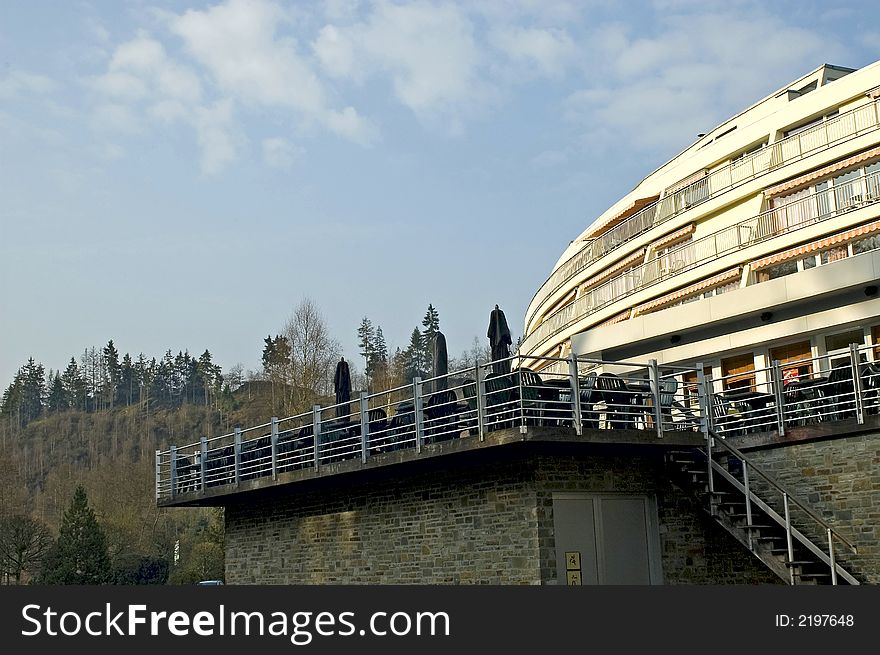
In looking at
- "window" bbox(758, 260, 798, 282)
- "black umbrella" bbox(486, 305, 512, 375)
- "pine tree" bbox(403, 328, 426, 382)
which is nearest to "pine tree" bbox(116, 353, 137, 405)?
"pine tree" bbox(403, 328, 426, 382)

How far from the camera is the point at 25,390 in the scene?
13338 cm

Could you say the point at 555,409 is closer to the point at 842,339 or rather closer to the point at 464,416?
the point at 464,416

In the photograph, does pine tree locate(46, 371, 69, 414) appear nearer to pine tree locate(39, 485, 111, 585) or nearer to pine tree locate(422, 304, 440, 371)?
pine tree locate(422, 304, 440, 371)

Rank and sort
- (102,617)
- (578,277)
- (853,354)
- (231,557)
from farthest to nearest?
1. (578,277)
2. (231,557)
3. (853,354)
4. (102,617)

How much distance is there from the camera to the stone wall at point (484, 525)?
52.2 ft

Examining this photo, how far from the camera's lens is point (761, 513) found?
1683 cm

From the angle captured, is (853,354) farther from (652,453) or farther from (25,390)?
(25,390)

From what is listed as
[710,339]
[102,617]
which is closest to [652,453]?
[102,617]

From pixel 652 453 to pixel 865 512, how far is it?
3.26 m

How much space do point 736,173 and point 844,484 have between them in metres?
22.0

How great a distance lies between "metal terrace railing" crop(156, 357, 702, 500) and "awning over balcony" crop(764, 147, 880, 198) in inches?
609

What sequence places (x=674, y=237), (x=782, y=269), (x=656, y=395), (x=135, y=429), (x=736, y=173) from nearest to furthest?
(x=656, y=395), (x=782, y=269), (x=736, y=173), (x=674, y=237), (x=135, y=429)

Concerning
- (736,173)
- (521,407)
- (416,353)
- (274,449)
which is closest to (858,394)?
(521,407)

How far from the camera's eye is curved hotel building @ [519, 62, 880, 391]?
29203 mm
